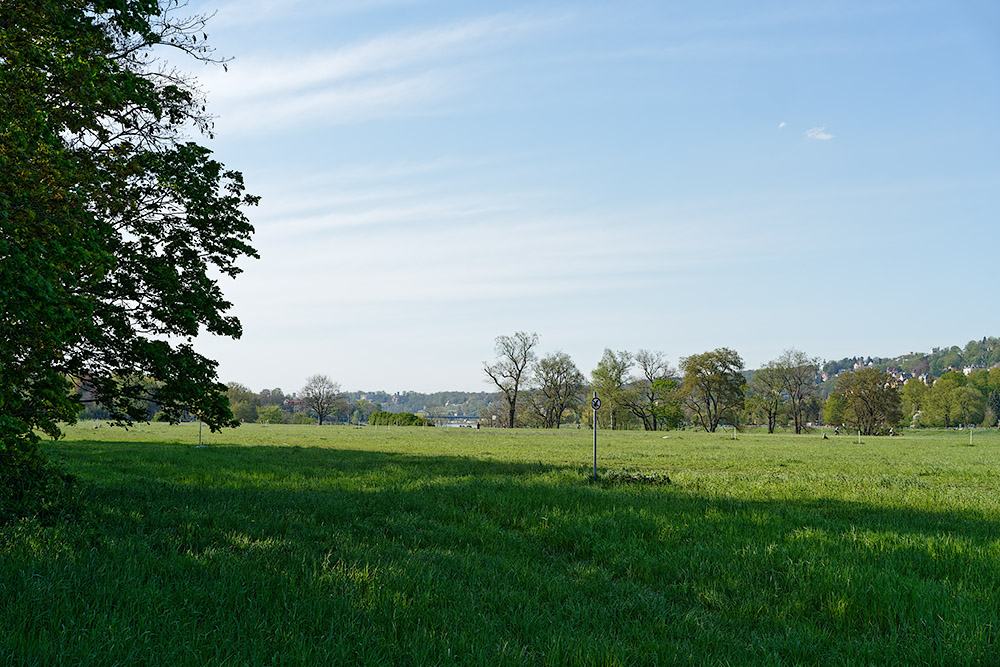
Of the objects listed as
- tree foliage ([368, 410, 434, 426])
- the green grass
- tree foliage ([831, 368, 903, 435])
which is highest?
tree foliage ([831, 368, 903, 435])

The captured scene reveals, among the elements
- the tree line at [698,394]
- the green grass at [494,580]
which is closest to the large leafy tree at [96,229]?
the green grass at [494,580]

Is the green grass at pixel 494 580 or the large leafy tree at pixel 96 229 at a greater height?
the large leafy tree at pixel 96 229

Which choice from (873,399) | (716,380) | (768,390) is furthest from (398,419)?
(873,399)

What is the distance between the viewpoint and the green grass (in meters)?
4.83

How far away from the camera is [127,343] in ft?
35.1

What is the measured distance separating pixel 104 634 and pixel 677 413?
304 ft

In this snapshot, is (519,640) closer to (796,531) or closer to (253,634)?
(253,634)

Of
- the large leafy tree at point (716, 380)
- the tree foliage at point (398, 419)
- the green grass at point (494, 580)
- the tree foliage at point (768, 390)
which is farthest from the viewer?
the tree foliage at point (768, 390)

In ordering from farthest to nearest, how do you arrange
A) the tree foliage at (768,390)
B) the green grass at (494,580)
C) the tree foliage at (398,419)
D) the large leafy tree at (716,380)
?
the tree foliage at (768,390) < the tree foliage at (398,419) < the large leafy tree at (716,380) < the green grass at (494,580)

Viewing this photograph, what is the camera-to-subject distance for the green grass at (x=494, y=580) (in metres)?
4.83

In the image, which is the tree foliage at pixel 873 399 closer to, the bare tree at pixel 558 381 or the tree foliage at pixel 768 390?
the tree foliage at pixel 768 390

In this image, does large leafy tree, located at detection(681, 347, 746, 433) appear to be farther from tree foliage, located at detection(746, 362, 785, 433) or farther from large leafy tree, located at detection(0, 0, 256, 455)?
large leafy tree, located at detection(0, 0, 256, 455)

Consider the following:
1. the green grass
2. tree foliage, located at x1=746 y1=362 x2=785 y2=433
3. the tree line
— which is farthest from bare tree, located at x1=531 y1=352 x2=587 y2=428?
the green grass

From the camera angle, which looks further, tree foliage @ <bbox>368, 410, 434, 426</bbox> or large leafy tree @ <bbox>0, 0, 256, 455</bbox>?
tree foliage @ <bbox>368, 410, 434, 426</bbox>
